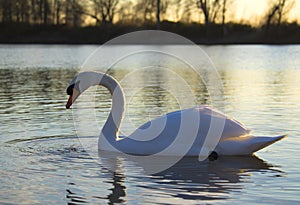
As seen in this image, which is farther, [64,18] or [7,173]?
[64,18]

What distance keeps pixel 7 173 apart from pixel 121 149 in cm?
175

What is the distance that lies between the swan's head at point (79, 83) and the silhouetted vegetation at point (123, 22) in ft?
193

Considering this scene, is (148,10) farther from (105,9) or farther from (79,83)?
(79,83)

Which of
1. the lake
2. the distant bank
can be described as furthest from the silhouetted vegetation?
the lake

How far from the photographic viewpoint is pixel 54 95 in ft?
58.6

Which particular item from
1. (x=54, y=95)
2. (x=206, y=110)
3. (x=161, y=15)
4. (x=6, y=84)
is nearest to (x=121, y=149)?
(x=206, y=110)

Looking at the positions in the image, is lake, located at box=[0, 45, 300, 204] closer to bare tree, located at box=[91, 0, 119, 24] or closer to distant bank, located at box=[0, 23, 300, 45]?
distant bank, located at box=[0, 23, 300, 45]

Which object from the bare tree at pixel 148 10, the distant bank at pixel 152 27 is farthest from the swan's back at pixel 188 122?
the bare tree at pixel 148 10

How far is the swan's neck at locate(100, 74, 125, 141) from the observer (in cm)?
975

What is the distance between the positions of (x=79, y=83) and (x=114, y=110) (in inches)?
26.3

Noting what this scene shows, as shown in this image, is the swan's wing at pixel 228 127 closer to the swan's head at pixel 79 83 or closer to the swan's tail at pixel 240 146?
the swan's tail at pixel 240 146

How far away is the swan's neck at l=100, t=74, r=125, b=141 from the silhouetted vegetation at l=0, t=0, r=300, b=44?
2300 inches

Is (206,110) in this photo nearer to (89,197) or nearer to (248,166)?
(248,166)

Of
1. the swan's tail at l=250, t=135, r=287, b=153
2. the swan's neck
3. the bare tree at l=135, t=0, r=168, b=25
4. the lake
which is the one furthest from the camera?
the bare tree at l=135, t=0, r=168, b=25
